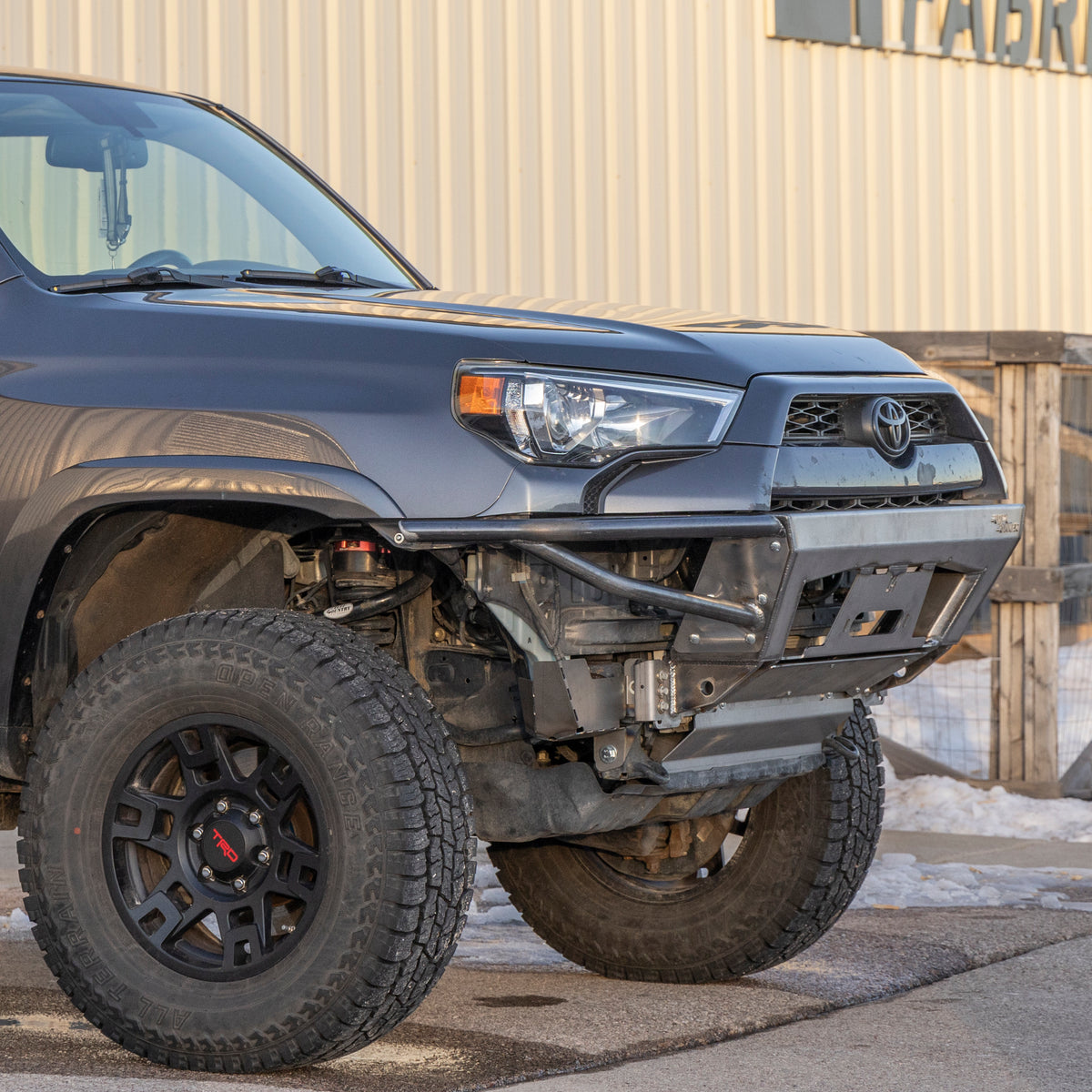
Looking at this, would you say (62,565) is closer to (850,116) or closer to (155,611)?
(155,611)

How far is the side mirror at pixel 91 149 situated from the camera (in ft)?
13.9

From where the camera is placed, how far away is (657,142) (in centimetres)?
1181

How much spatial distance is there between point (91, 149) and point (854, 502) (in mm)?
2149

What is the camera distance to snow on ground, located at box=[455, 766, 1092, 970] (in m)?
5.00

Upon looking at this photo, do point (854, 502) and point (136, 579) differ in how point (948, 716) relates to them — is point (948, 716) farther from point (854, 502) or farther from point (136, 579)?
point (136, 579)

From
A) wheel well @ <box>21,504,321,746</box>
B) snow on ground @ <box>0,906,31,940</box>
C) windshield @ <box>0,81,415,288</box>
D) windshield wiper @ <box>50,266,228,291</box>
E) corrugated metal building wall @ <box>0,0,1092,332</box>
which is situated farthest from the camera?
corrugated metal building wall @ <box>0,0,1092,332</box>

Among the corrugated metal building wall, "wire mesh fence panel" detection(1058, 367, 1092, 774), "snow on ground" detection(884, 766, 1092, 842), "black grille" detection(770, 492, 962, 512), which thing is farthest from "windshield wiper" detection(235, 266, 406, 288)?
the corrugated metal building wall

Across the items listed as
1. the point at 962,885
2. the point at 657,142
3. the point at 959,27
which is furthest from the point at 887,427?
the point at 959,27

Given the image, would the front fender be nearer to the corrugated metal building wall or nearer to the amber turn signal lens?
the amber turn signal lens

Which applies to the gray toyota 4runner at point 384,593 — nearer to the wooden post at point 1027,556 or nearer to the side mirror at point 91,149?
the side mirror at point 91,149

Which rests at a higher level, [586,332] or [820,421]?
[586,332]

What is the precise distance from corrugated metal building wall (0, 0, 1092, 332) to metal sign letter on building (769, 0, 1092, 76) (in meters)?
0.09

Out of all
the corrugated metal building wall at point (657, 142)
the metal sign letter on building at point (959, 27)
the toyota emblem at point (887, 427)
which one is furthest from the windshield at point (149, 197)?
the metal sign letter on building at point (959, 27)

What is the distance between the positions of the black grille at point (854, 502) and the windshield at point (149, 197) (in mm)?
1516
